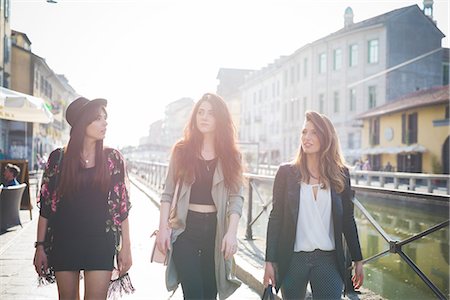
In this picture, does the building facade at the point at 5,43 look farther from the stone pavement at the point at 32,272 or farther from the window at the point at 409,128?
the window at the point at 409,128

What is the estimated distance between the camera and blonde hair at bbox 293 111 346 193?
3018 mm

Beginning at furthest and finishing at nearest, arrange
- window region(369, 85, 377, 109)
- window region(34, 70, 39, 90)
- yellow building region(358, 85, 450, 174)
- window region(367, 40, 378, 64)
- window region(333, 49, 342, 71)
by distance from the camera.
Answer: window region(333, 49, 342, 71)
window region(367, 40, 378, 64)
window region(369, 85, 377, 109)
window region(34, 70, 39, 90)
yellow building region(358, 85, 450, 174)

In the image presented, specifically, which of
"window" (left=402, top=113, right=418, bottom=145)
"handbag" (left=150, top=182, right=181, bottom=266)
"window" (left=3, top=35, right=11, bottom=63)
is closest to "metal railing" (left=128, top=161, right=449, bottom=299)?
"handbag" (left=150, top=182, right=181, bottom=266)

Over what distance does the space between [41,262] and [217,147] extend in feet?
4.32

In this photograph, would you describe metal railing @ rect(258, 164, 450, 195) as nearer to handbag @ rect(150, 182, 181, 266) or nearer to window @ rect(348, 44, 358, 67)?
window @ rect(348, 44, 358, 67)

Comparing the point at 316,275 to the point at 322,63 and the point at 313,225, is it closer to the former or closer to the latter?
the point at 313,225

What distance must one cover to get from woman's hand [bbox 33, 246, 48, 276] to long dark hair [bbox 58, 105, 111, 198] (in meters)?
0.37

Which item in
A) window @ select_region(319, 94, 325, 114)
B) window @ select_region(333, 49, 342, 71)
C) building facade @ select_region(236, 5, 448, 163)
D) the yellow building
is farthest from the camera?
window @ select_region(319, 94, 325, 114)

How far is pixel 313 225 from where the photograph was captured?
9.66 feet

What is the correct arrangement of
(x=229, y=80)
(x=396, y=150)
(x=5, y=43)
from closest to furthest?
(x=5, y=43) → (x=396, y=150) → (x=229, y=80)

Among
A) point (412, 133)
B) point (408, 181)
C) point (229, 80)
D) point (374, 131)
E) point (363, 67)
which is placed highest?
point (229, 80)

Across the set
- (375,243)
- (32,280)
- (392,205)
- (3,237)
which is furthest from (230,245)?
(392,205)

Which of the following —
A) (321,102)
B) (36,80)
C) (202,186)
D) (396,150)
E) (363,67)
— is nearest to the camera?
(202,186)

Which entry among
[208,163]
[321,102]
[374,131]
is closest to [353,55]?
[321,102]
